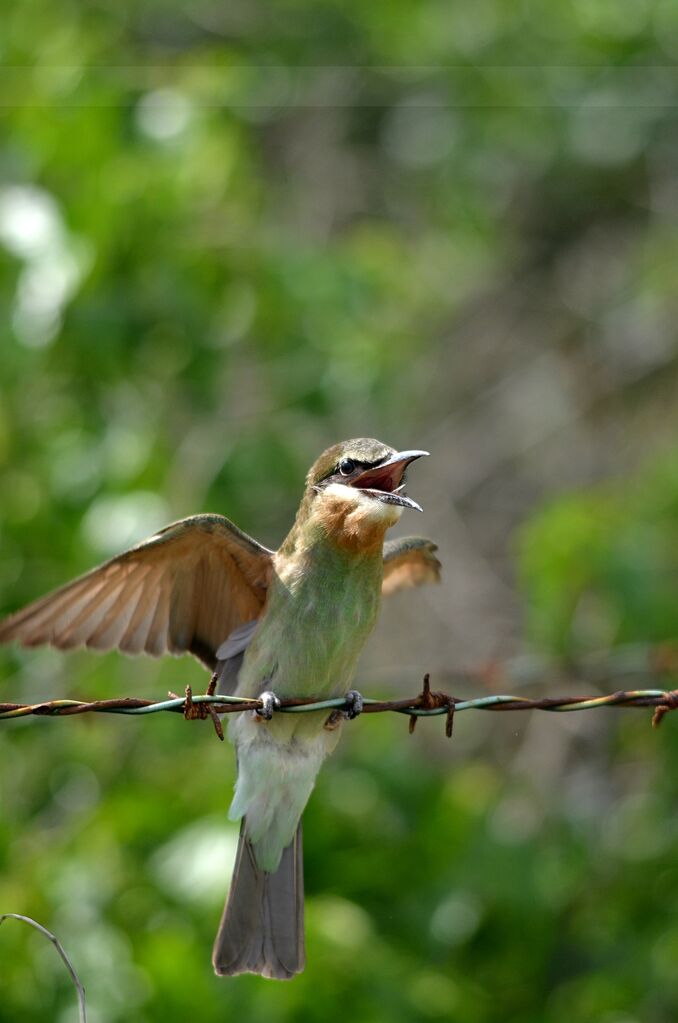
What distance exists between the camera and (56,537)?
5555 mm

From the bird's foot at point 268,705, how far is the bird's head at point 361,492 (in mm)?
441

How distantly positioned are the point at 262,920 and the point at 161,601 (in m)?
0.93

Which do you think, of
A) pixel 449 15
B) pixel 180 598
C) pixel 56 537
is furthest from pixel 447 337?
pixel 180 598

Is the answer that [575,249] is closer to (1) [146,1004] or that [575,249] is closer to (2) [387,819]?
(2) [387,819]

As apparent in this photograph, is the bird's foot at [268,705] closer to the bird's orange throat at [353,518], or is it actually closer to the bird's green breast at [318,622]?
the bird's green breast at [318,622]

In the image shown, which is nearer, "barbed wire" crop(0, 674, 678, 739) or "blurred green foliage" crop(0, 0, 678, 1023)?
"barbed wire" crop(0, 674, 678, 739)

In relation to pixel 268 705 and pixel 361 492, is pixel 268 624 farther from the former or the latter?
pixel 361 492

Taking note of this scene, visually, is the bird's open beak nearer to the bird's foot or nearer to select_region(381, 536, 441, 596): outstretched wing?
select_region(381, 536, 441, 596): outstretched wing

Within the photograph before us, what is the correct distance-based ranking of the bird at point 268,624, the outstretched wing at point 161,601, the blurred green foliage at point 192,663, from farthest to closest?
the blurred green foliage at point 192,663
the outstretched wing at point 161,601
the bird at point 268,624

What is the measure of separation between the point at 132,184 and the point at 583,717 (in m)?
4.10

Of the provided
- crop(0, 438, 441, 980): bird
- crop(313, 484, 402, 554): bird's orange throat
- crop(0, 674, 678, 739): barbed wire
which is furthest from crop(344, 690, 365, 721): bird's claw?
crop(313, 484, 402, 554): bird's orange throat

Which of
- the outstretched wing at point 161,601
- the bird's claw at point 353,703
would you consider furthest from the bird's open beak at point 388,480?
the bird's claw at point 353,703

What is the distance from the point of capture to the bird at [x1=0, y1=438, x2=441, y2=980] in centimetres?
365

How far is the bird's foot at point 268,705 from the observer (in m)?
3.55
